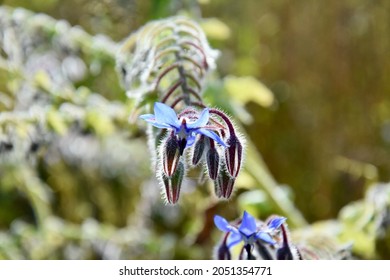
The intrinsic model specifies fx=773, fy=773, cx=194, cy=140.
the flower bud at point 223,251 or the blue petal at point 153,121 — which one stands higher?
the blue petal at point 153,121

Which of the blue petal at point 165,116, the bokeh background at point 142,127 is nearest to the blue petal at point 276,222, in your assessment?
the blue petal at point 165,116

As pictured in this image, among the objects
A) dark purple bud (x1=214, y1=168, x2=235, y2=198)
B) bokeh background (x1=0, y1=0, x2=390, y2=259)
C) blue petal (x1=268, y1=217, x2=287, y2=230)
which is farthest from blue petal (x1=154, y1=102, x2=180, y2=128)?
bokeh background (x1=0, y1=0, x2=390, y2=259)

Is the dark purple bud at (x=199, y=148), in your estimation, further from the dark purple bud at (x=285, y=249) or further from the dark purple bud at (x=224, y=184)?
the dark purple bud at (x=285, y=249)

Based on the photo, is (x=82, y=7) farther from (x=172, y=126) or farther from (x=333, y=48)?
(x=172, y=126)

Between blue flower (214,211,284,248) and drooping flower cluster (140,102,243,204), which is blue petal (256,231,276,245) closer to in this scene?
blue flower (214,211,284,248)

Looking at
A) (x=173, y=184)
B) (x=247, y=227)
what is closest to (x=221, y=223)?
(x=247, y=227)
